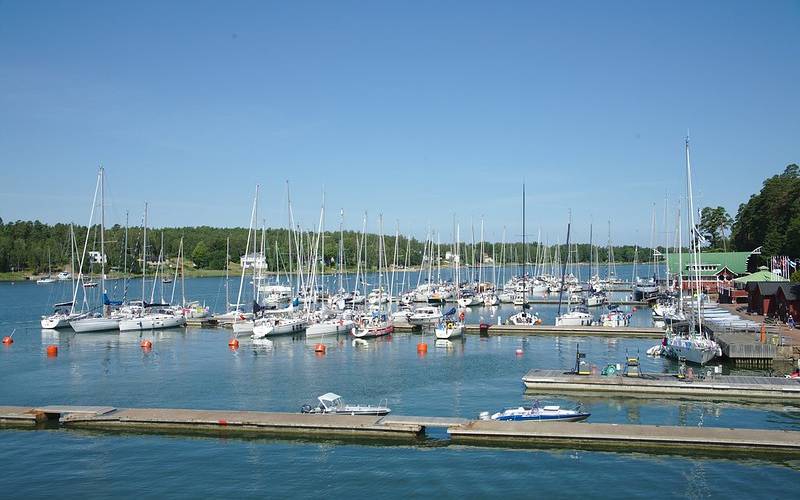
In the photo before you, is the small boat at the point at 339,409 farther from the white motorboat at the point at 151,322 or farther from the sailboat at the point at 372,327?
the white motorboat at the point at 151,322

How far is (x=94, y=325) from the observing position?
7806 cm

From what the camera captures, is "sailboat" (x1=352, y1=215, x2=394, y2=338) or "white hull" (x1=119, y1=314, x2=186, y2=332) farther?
"white hull" (x1=119, y1=314, x2=186, y2=332)

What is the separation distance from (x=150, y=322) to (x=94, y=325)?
5.85 metres

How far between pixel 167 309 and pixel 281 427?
191ft

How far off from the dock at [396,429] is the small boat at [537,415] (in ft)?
3.90

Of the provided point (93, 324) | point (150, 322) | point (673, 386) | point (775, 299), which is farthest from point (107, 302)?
point (775, 299)

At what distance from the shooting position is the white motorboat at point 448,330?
67.2m

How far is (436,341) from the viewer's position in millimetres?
66312

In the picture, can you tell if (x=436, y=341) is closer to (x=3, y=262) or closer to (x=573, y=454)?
(x=573, y=454)

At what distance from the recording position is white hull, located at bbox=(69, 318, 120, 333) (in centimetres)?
7744

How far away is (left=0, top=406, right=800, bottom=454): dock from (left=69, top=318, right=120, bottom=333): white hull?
42626 mm

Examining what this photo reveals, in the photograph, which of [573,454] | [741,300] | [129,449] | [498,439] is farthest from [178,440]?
[741,300]

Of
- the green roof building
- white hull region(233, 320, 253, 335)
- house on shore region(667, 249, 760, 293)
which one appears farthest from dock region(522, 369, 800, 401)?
the green roof building

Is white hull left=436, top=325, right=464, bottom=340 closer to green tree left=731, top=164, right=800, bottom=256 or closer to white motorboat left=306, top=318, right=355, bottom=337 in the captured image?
white motorboat left=306, top=318, right=355, bottom=337
